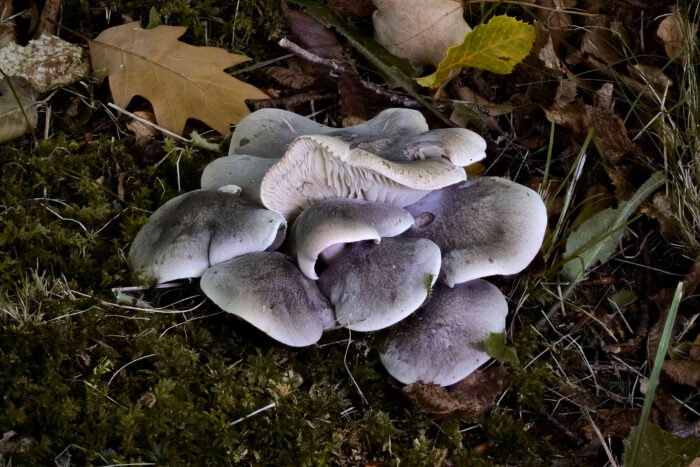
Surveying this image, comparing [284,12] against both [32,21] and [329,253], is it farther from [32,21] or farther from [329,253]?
[329,253]

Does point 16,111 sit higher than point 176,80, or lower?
lower

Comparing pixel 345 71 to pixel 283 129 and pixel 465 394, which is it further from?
pixel 465 394

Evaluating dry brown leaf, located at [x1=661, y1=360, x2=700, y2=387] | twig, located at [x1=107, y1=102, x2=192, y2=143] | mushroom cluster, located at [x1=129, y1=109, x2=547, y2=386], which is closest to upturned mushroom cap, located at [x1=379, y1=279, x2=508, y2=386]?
mushroom cluster, located at [x1=129, y1=109, x2=547, y2=386]

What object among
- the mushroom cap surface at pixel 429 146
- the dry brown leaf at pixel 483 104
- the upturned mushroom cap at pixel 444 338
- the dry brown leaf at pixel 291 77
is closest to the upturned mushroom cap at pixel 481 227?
the upturned mushroom cap at pixel 444 338

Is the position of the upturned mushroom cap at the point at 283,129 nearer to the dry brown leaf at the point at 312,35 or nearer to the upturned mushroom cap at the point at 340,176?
the upturned mushroom cap at the point at 340,176

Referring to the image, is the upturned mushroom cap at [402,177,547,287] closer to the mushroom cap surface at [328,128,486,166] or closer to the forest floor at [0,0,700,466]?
the mushroom cap surface at [328,128,486,166]

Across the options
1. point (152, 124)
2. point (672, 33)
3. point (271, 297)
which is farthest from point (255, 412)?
point (672, 33)
